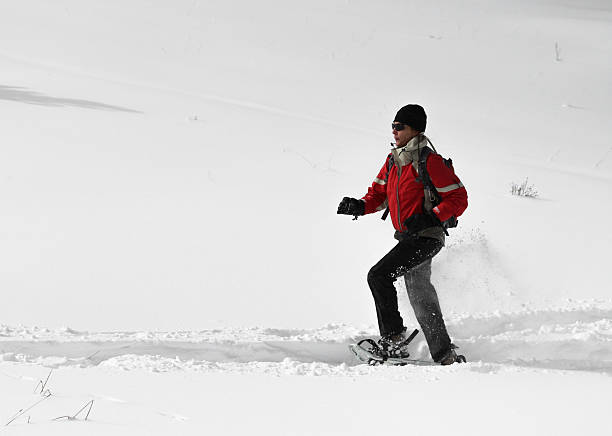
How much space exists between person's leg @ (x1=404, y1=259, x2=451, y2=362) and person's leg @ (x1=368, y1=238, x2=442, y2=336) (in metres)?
0.10

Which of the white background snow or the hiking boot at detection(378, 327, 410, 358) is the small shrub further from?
the hiking boot at detection(378, 327, 410, 358)

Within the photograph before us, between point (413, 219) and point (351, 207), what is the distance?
0.38 meters

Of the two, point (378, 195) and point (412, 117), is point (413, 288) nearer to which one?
point (378, 195)

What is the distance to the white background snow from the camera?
10.7 ft

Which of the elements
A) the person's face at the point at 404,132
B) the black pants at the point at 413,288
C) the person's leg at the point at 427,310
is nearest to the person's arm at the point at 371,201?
the person's face at the point at 404,132

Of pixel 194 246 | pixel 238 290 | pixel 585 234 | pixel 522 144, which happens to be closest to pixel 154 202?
pixel 194 246

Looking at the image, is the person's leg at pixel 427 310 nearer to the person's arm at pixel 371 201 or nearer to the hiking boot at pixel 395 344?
the hiking boot at pixel 395 344

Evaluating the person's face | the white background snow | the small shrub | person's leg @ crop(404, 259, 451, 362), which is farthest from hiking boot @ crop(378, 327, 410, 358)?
the small shrub

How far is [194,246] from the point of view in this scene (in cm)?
598

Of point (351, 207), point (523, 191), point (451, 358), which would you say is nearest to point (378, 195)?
point (351, 207)

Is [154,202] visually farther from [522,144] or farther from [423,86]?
[423,86]

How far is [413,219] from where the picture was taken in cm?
424

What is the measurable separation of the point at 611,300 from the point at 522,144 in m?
5.55

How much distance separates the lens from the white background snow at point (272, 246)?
3.26 metres
